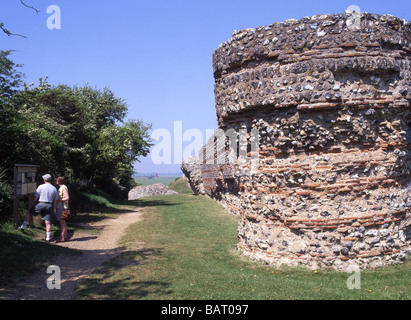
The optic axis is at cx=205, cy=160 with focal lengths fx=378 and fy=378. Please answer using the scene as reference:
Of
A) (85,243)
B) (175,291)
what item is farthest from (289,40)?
(85,243)

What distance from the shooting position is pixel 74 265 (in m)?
8.20

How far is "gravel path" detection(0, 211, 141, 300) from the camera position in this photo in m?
6.09

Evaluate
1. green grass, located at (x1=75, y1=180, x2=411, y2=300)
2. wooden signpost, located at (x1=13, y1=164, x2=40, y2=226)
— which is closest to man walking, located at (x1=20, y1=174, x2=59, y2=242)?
wooden signpost, located at (x1=13, y1=164, x2=40, y2=226)

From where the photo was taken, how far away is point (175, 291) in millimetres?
6234

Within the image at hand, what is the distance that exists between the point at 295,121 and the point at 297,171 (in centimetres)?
100

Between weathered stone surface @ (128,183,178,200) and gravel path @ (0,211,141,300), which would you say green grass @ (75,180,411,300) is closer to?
gravel path @ (0,211,141,300)

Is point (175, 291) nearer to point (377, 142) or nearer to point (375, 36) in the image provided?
point (377, 142)

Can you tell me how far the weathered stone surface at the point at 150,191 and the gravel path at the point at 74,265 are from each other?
21.9 m

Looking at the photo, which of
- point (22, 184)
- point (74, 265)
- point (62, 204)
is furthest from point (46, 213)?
point (74, 265)

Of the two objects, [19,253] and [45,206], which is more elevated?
[45,206]

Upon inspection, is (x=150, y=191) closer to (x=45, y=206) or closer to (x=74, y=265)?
(x=45, y=206)

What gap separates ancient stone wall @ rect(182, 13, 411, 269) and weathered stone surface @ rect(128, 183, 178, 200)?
2904 centimetres

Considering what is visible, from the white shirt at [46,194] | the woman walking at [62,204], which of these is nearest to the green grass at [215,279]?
the woman walking at [62,204]

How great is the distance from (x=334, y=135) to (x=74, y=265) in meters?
6.10
